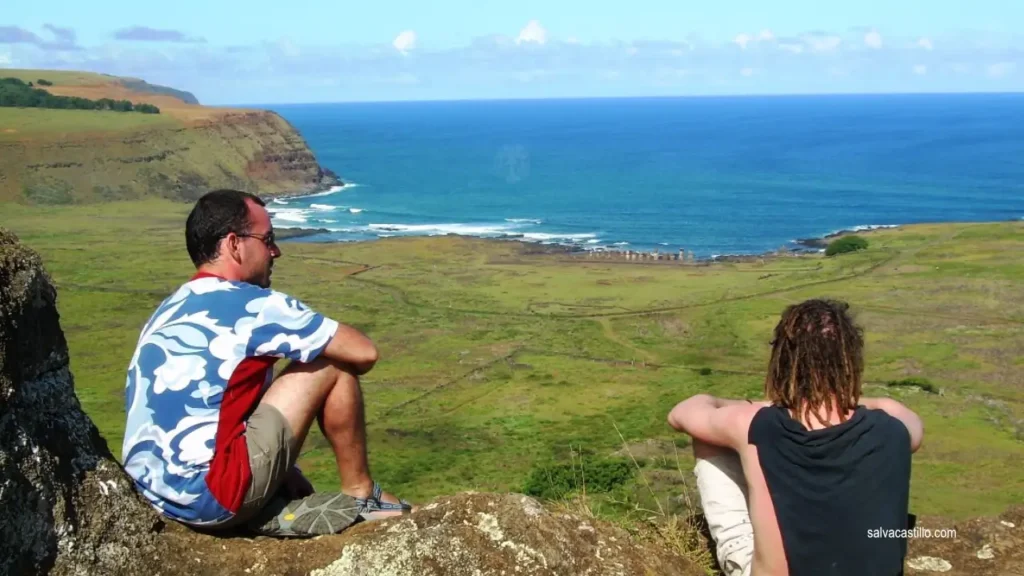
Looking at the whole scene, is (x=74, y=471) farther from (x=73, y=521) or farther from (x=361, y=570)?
(x=361, y=570)

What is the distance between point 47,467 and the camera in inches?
148

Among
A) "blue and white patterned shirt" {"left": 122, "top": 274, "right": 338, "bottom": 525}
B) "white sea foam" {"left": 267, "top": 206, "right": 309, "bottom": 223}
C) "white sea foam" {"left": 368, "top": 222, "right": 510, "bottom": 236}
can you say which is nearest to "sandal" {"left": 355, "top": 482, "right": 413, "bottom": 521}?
"blue and white patterned shirt" {"left": 122, "top": 274, "right": 338, "bottom": 525}

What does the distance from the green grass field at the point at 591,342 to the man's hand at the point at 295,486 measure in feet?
8.50

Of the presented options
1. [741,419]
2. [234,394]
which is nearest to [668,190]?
[741,419]

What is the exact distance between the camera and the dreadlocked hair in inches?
151

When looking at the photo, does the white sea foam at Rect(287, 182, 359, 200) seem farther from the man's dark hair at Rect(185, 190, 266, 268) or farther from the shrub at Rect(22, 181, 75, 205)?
the man's dark hair at Rect(185, 190, 266, 268)

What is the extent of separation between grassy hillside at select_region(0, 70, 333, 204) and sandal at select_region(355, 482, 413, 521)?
257 feet

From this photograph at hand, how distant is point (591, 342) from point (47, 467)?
29774 mm

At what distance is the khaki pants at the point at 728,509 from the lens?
14.5 ft

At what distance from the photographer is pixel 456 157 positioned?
150 meters

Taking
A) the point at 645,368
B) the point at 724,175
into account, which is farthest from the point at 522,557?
the point at 724,175

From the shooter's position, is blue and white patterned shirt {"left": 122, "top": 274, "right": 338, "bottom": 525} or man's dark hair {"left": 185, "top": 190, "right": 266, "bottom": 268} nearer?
blue and white patterned shirt {"left": 122, "top": 274, "right": 338, "bottom": 525}

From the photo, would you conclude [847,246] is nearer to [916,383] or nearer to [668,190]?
[916,383]

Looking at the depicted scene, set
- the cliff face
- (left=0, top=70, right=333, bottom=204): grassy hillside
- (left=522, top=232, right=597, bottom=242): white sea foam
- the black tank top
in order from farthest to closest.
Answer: (left=0, top=70, right=333, bottom=204): grassy hillside
the cliff face
(left=522, top=232, right=597, bottom=242): white sea foam
the black tank top
